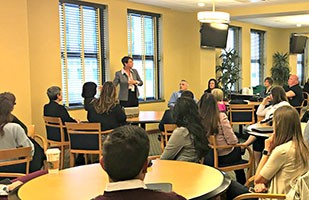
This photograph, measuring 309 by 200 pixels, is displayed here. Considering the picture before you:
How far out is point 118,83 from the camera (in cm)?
737

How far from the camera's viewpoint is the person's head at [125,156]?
160 centimetres

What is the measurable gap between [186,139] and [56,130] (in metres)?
2.72

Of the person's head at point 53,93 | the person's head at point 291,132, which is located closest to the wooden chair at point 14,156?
the person's head at point 291,132

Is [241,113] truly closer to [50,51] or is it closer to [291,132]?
[50,51]

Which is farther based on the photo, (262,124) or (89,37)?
(89,37)

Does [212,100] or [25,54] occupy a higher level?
[25,54]

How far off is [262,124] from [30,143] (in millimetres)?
2791

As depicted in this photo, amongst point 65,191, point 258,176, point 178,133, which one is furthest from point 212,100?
point 65,191

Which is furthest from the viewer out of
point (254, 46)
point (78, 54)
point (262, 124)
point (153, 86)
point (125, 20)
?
point (254, 46)

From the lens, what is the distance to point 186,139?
11.2 ft

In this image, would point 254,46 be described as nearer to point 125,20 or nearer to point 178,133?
point 125,20

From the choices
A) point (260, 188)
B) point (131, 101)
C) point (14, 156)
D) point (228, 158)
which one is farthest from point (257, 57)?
point (14, 156)

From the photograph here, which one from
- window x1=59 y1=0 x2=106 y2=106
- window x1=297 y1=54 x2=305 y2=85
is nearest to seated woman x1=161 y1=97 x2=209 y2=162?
window x1=59 y1=0 x2=106 y2=106

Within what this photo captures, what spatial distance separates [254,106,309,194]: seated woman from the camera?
2789 millimetres
